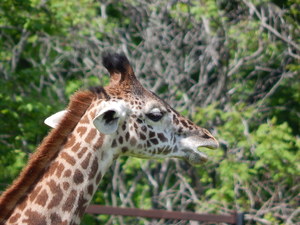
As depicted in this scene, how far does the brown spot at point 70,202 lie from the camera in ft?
13.0

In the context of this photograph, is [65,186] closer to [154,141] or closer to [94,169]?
[94,169]

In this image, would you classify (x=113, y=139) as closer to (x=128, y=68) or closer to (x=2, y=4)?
(x=128, y=68)

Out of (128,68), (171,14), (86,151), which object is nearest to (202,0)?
(171,14)

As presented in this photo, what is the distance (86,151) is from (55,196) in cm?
36

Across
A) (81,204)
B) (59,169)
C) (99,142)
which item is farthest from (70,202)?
(99,142)

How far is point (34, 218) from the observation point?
3840mm

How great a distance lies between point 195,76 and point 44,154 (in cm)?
795

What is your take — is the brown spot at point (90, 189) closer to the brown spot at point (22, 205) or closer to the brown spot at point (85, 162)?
the brown spot at point (85, 162)

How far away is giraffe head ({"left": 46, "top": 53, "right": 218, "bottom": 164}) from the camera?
4.28 metres

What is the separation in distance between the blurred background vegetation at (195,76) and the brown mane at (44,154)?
164 inches

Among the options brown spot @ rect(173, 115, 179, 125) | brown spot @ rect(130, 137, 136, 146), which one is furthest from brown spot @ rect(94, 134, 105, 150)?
brown spot @ rect(173, 115, 179, 125)

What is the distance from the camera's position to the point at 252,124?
10078 mm

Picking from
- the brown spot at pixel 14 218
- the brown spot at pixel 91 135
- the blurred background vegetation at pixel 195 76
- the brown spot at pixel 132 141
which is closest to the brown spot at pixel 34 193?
the brown spot at pixel 14 218

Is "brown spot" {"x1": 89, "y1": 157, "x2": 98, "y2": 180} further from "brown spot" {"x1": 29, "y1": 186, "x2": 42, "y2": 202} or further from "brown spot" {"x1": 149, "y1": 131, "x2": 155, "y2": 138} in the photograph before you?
"brown spot" {"x1": 149, "y1": 131, "x2": 155, "y2": 138}
